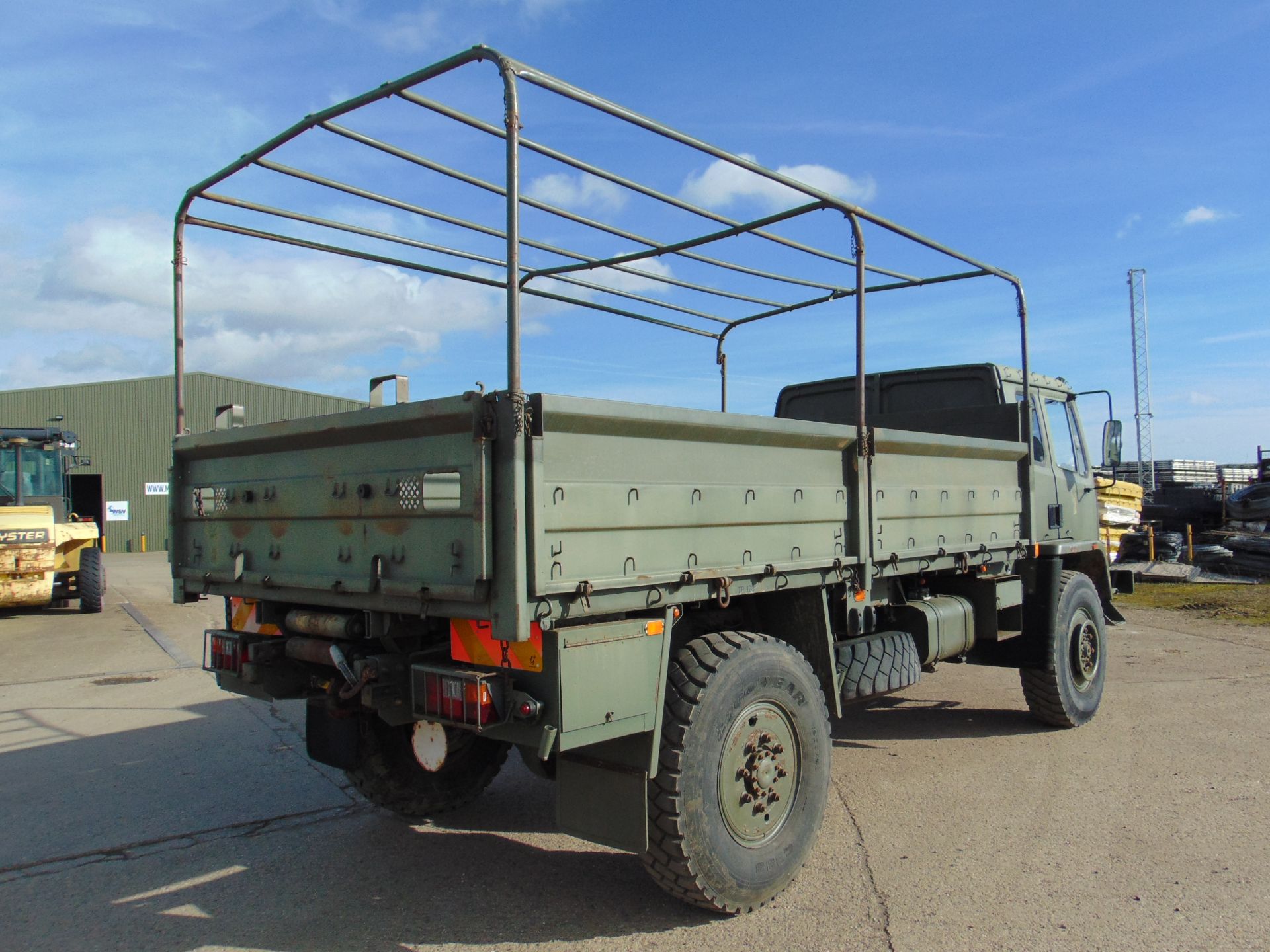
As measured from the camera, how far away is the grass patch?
12.3m

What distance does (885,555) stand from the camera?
460cm

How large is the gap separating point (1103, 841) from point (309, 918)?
3439 millimetres

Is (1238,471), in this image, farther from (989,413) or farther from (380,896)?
(380,896)

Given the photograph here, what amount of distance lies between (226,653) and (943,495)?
3.72 meters

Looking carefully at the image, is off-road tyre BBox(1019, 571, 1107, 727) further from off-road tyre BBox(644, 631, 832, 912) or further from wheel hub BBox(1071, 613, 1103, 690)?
off-road tyre BBox(644, 631, 832, 912)

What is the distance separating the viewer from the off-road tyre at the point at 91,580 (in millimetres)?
13758

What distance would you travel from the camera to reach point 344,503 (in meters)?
3.60

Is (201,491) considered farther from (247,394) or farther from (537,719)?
(247,394)

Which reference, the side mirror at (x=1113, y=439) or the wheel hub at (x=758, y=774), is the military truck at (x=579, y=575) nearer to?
the wheel hub at (x=758, y=774)

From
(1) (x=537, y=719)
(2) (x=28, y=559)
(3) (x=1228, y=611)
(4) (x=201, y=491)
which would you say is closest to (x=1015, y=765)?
(1) (x=537, y=719)

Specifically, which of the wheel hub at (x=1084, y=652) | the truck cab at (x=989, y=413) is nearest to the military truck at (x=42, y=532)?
the truck cab at (x=989, y=413)

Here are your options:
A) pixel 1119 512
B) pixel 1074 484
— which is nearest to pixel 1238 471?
pixel 1119 512

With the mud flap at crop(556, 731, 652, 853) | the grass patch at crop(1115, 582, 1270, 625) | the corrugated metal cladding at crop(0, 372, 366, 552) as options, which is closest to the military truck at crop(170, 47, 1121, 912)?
the mud flap at crop(556, 731, 652, 853)

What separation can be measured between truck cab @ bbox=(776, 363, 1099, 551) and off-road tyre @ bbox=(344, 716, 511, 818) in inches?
120
